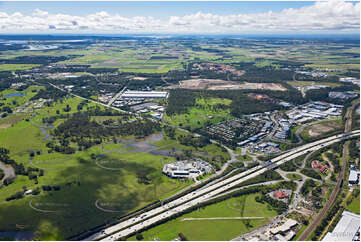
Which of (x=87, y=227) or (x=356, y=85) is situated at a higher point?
(x=356, y=85)

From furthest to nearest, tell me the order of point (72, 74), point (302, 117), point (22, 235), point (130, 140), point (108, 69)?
1. point (108, 69)
2. point (72, 74)
3. point (302, 117)
4. point (130, 140)
5. point (22, 235)

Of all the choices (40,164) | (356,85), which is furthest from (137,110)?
(356,85)

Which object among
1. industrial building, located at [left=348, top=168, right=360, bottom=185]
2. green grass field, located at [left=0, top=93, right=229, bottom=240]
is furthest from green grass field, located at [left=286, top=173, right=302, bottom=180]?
green grass field, located at [left=0, top=93, right=229, bottom=240]

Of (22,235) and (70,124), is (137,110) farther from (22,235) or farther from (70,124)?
(22,235)

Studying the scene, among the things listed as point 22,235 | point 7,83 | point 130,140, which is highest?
point 7,83

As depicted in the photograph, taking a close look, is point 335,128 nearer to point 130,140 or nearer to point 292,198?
point 292,198

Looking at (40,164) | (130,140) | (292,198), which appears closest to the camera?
(292,198)

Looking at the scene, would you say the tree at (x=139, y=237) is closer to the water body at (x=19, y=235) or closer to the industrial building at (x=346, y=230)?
the water body at (x=19, y=235)

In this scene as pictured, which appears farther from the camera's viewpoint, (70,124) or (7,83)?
(7,83)
